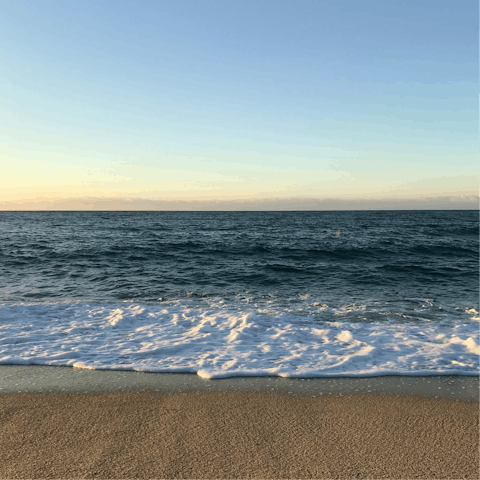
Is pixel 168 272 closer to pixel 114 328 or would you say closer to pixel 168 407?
pixel 114 328

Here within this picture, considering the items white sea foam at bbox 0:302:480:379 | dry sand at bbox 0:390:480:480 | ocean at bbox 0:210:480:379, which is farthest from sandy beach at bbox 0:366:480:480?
ocean at bbox 0:210:480:379

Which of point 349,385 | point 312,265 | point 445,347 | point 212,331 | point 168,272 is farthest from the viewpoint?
point 312,265

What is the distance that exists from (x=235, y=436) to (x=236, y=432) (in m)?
0.07

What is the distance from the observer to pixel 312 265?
17266 mm

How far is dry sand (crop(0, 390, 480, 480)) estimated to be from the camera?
9.87 feet

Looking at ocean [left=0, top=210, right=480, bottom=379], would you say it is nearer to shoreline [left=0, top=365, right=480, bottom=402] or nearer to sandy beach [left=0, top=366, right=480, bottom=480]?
shoreline [left=0, top=365, right=480, bottom=402]

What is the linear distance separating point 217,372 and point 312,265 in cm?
1290

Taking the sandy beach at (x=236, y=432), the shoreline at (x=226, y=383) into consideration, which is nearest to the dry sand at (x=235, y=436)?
the sandy beach at (x=236, y=432)

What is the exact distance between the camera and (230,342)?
6539mm

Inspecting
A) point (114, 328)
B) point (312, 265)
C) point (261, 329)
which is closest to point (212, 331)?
point (261, 329)

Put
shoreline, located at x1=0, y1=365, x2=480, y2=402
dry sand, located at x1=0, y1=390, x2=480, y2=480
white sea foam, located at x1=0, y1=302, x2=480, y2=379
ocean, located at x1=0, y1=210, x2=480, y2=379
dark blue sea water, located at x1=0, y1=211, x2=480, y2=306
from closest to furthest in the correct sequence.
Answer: dry sand, located at x1=0, y1=390, x2=480, y2=480, shoreline, located at x1=0, y1=365, x2=480, y2=402, white sea foam, located at x1=0, y1=302, x2=480, y2=379, ocean, located at x1=0, y1=210, x2=480, y2=379, dark blue sea water, located at x1=0, y1=211, x2=480, y2=306

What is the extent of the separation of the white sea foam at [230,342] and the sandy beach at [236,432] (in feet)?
1.92

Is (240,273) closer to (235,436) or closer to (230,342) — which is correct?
(230,342)

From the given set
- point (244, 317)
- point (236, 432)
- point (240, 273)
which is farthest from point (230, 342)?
point (240, 273)
